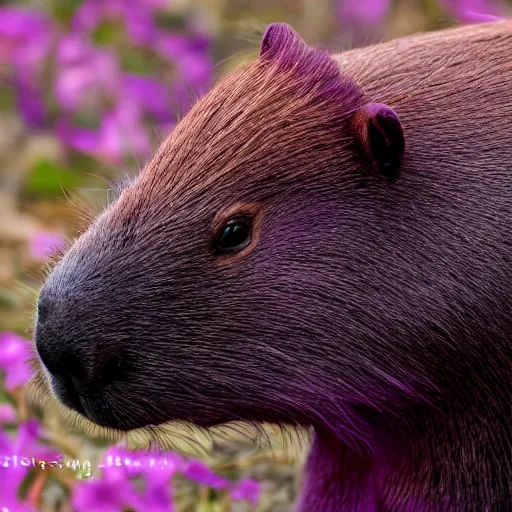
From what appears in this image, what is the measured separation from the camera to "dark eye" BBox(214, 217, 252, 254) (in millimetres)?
974

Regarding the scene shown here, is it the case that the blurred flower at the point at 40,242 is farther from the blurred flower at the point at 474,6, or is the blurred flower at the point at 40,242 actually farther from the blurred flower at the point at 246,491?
the blurred flower at the point at 474,6

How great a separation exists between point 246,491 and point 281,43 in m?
0.72

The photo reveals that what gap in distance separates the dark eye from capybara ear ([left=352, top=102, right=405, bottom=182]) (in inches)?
5.5

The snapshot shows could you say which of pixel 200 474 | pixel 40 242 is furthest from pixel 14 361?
pixel 40 242

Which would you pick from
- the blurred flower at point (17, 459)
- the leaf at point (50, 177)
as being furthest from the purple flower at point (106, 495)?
the leaf at point (50, 177)

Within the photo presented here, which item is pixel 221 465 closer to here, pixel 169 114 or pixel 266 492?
pixel 266 492

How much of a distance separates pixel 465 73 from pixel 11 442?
2.73ft

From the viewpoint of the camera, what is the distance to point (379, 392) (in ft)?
→ 3.23

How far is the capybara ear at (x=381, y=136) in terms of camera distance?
0.94 metres

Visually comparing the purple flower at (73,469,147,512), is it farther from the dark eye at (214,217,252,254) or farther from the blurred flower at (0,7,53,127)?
the blurred flower at (0,7,53,127)

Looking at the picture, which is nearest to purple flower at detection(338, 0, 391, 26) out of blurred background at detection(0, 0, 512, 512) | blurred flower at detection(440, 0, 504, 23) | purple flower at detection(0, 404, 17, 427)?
blurred background at detection(0, 0, 512, 512)

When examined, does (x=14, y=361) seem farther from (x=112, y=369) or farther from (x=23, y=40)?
(x=23, y=40)

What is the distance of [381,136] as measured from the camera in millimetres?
956

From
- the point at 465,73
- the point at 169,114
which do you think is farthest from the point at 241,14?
the point at 465,73
